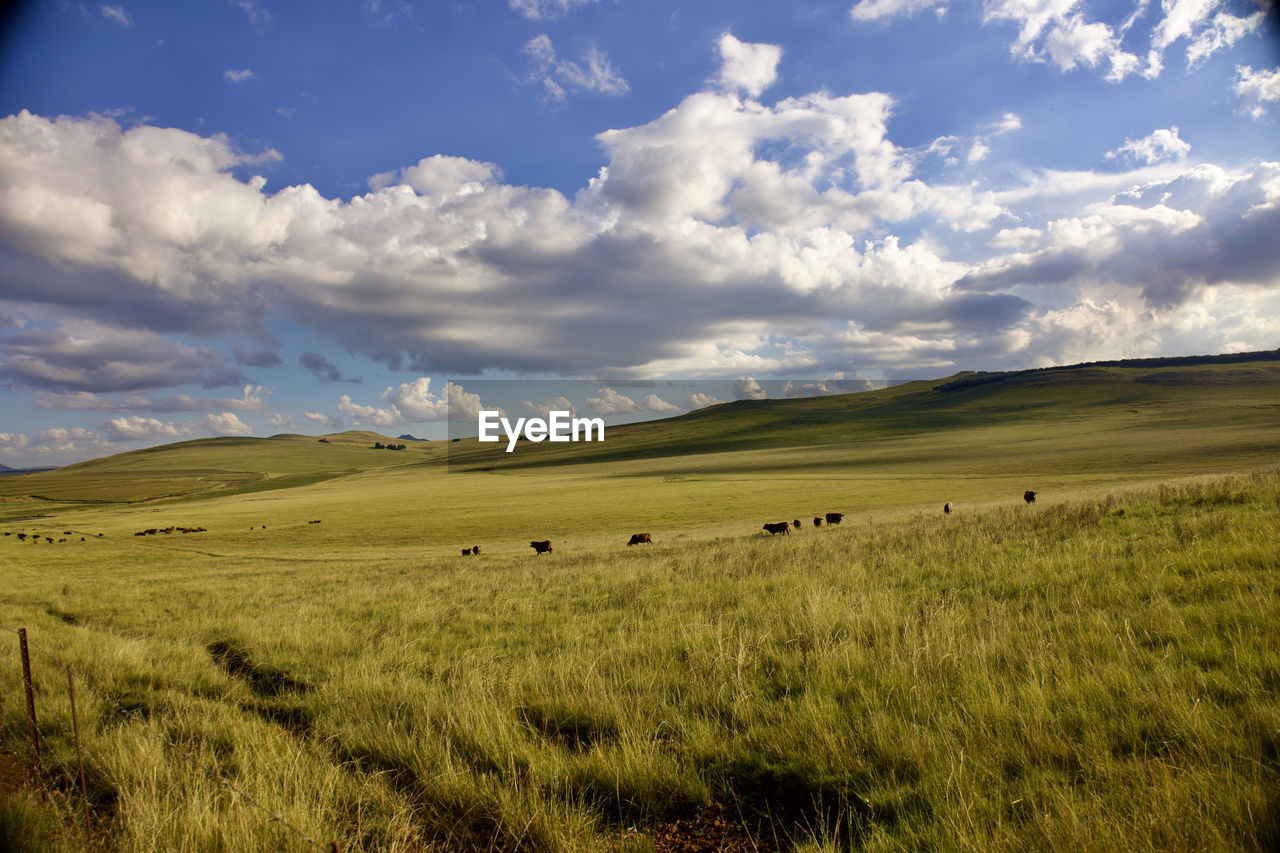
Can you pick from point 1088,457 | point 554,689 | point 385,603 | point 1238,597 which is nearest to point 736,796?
point 554,689

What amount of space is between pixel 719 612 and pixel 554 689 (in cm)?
327

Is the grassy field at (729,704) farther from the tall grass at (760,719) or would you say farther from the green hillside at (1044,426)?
the green hillside at (1044,426)

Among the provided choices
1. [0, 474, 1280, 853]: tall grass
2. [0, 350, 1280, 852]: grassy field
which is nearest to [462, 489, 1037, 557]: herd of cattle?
[0, 350, 1280, 852]: grassy field

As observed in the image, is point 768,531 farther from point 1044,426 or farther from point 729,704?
point 1044,426

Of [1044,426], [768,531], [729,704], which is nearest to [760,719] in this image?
[729,704]

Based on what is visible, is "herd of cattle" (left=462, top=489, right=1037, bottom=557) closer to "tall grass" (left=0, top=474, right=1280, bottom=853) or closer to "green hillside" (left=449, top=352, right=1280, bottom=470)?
"tall grass" (left=0, top=474, right=1280, bottom=853)

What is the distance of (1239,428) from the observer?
249 ft

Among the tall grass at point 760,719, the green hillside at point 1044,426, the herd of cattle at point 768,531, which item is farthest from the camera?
the green hillside at point 1044,426

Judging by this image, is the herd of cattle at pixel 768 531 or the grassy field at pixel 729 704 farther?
the herd of cattle at pixel 768 531

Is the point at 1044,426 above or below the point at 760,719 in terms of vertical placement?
below

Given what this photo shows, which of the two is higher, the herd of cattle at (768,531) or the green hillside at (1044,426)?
the green hillside at (1044,426)

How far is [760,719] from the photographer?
486cm

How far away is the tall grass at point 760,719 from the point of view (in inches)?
139

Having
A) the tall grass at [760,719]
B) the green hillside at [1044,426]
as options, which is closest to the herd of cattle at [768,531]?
the tall grass at [760,719]
